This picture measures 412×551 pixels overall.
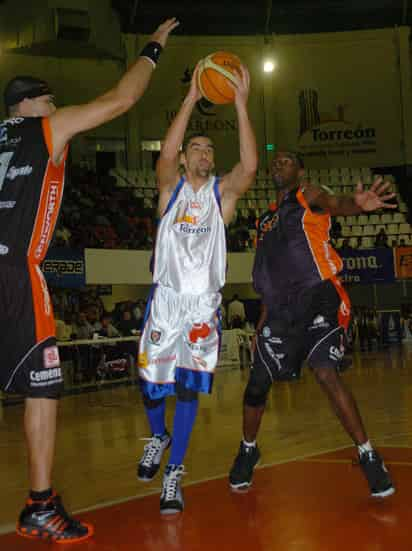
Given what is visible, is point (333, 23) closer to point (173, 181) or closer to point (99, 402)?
point (99, 402)

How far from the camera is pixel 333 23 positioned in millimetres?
22422

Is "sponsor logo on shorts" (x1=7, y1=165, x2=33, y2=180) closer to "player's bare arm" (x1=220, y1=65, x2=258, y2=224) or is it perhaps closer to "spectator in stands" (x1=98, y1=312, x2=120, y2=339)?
"player's bare arm" (x1=220, y1=65, x2=258, y2=224)

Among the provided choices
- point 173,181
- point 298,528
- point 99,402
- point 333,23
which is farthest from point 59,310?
point 333,23

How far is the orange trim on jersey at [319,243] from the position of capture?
404 cm

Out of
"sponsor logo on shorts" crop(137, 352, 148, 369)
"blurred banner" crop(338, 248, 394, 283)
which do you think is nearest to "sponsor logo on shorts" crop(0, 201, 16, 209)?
"sponsor logo on shorts" crop(137, 352, 148, 369)

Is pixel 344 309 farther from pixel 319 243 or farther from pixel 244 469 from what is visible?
pixel 244 469

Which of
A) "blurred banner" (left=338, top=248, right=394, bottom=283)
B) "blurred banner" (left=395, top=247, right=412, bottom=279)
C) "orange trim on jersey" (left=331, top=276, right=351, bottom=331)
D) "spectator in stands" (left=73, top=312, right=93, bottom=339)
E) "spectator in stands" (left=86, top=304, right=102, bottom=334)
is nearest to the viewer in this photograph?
"orange trim on jersey" (left=331, top=276, right=351, bottom=331)

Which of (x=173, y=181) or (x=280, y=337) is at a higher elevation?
(x=173, y=181)

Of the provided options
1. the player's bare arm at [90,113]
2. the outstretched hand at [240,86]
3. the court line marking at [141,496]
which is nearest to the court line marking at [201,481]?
the court line marking at [141,496]

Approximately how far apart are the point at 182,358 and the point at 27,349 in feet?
2.91

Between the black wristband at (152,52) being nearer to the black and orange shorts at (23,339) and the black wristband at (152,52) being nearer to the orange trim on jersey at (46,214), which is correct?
the orange trim on jersey at (46,214)

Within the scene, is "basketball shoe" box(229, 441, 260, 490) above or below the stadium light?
below

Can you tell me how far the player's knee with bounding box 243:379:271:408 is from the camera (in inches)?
159

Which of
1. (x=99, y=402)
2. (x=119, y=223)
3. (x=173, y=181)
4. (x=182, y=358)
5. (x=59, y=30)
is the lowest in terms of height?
(x=99, y=402)
